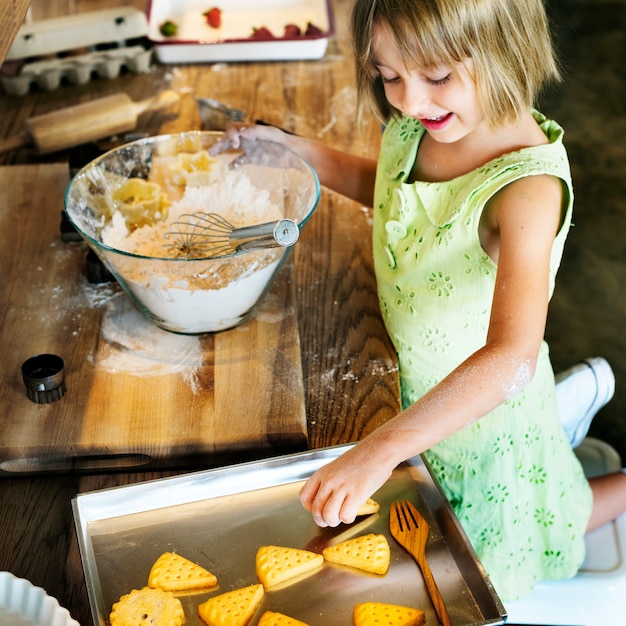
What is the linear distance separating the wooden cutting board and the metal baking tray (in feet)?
0.33

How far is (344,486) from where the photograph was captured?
0.85 m

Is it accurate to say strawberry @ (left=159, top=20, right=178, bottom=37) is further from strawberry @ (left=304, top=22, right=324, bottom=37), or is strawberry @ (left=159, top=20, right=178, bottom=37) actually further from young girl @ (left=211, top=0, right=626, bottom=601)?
young girl @ (left=211, top=0, right=626, bottom=601)

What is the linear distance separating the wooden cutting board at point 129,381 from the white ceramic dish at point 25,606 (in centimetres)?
29

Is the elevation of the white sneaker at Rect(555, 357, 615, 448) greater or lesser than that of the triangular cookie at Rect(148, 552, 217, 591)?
lesser

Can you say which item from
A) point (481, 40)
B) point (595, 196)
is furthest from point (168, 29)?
point (595, 196)

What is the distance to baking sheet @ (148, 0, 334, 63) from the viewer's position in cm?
210

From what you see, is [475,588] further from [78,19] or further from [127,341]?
[78,19]

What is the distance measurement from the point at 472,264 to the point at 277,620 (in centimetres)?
57

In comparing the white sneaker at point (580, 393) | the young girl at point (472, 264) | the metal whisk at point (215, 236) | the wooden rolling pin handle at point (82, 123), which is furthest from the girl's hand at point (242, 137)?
the white sneaker at point (580, 393)

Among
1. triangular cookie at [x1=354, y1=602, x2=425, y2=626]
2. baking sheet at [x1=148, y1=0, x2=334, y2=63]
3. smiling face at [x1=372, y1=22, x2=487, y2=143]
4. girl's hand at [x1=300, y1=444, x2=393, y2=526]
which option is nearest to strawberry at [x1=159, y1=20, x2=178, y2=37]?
baking sheet at [x1=148, y1=0, x2=334, y2=63]

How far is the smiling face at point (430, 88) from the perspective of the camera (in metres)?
1.04

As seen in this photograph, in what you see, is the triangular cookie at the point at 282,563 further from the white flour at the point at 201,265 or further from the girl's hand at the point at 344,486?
the white flour at the point at 201,265

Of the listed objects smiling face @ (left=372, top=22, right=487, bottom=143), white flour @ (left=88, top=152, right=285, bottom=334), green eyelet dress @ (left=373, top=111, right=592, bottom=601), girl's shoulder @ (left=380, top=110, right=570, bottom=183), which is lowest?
green eyelet dress @ (left=373, top=111, right=592, bottom=601)

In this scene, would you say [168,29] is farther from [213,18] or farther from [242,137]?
[242,137]
